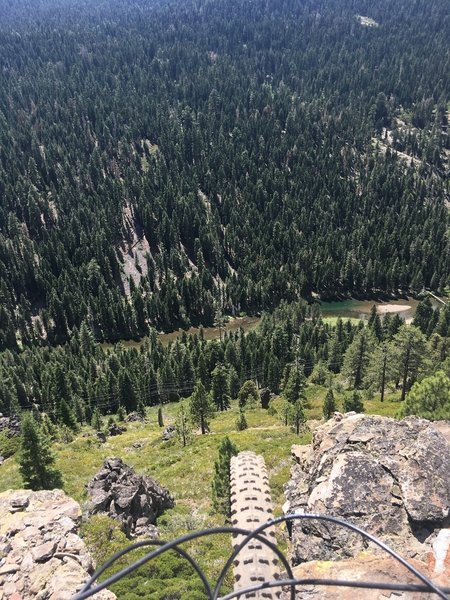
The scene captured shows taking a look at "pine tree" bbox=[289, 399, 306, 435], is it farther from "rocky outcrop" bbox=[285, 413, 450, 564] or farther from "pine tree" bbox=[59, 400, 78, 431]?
"pine tree" bbox=[59, 400, 78, 431]

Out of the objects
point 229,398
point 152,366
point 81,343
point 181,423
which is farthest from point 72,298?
point 181,423

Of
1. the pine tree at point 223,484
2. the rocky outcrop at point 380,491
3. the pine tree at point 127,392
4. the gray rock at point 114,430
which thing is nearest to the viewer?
the rocky outcrop at point 380,491

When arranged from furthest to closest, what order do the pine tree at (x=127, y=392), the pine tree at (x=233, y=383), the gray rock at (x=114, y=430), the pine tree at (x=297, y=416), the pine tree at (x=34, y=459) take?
the pine tree at (x=233, y=383) → the pine tree at (x=127, y=392) → the gray rock at (x=114, y=430) → the pine tree at (x=297, y=416) → the pine tree at (x=34, y=459)

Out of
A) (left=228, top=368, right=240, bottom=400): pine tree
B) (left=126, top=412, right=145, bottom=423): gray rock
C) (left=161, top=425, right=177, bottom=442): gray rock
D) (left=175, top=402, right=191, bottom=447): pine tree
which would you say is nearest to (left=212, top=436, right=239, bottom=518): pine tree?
(left=175, top=402, right=191, bottom=447): pine tree

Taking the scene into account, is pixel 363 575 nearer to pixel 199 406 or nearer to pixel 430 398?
pixel 430 398

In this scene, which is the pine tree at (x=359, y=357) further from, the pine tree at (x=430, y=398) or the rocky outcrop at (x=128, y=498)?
the rocky outcrop at (x=128, y=498)

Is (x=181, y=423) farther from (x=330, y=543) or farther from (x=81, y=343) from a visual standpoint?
→ (x=81, y=343)

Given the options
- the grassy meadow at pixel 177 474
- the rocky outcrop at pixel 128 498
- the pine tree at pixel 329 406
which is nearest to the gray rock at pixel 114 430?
the grassy meadow at pixel 177 474

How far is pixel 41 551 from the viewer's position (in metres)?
20.5

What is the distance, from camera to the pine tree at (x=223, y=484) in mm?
36812

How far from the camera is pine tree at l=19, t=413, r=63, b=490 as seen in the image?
40500mm

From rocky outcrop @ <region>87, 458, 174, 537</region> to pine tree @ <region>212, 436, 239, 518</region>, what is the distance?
16.6 feet

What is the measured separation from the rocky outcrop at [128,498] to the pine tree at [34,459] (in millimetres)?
8364

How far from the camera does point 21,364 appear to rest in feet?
413
